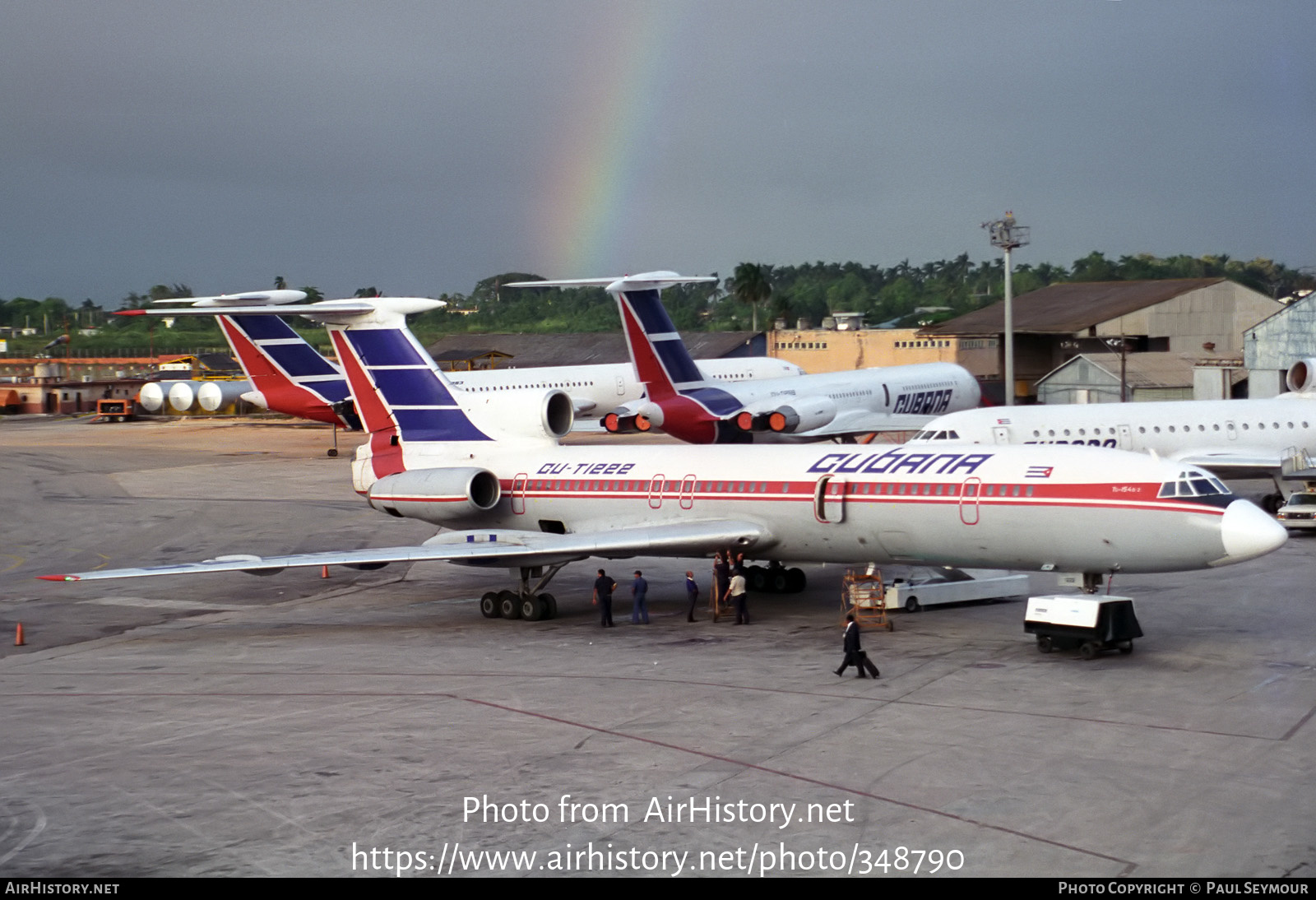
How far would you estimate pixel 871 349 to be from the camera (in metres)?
95.1

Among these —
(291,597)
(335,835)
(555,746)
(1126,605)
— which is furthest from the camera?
(291,597)

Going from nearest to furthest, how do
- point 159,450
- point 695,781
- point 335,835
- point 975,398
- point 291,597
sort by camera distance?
point 335,835 < point 695,781 < point 291,597 < point 975,398 < point 159,450

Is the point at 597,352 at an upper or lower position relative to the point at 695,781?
upper

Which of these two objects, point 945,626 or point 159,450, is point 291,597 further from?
point 159,450

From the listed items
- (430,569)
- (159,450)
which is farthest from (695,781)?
(159,450)

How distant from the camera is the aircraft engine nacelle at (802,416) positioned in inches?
2180

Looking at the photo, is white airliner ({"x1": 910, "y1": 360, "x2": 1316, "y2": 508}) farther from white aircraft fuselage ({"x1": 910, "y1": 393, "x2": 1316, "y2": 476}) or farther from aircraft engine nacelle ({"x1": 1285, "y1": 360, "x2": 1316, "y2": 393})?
aircraft engine nacelle ({"x1": 1285, "y1": 360, "x2": 1316, "y2": 393})

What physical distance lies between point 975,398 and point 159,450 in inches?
1623

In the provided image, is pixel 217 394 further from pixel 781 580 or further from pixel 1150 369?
pixel 781 580

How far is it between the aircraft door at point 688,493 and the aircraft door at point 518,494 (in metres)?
4.04

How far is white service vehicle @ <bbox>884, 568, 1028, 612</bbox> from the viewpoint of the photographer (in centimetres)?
2834

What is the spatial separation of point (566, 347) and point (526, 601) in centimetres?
8388

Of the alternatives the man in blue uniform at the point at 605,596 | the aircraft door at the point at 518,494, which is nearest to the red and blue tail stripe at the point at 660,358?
the aircraft door at the point at 518,494

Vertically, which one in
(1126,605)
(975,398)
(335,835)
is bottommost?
(335,835)
